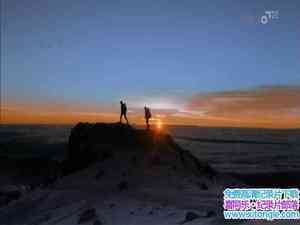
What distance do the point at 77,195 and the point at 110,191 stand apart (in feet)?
2.69

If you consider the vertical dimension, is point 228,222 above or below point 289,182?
above

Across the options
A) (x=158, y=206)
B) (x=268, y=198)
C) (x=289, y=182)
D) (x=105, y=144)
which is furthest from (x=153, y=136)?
(x=289, y=182)

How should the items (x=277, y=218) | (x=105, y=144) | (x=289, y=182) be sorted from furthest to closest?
(x=289, y=182), (x=105, y=144), (x=277, y=218)

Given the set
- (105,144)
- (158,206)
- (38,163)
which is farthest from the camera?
(38,163)

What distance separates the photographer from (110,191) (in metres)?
12.8

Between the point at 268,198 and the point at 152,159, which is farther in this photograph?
the point at 152,159

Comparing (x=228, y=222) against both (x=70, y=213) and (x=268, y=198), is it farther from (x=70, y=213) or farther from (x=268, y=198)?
(x=70, y=213)

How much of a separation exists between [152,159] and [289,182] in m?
12.6

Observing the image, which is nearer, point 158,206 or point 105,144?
point 158,206

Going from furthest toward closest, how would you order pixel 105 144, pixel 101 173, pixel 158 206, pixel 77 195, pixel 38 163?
→ pixel 38 163 < pixel 105 144 < pixel 101 173 < pixel 77 195 < pixel 158 206

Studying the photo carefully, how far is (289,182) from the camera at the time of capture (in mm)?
25141

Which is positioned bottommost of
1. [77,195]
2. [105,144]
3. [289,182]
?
[289,182]

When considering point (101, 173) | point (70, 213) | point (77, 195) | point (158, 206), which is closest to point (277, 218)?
point (158, 206)

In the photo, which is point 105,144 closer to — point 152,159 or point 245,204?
point 152,159
